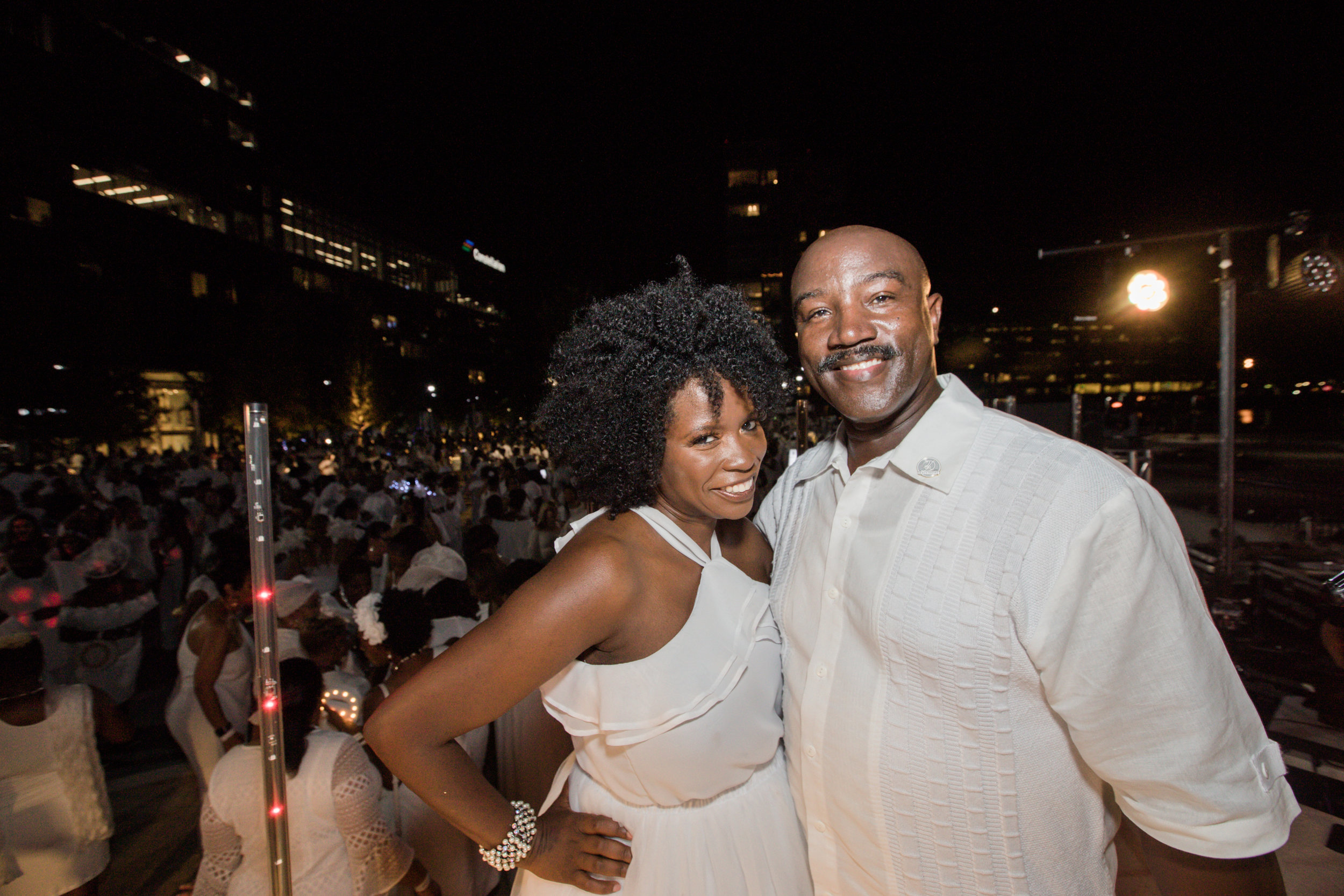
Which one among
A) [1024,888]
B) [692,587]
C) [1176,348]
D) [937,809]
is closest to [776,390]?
[692,587]

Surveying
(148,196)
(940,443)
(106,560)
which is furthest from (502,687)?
(148,196)

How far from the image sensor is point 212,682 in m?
3.60

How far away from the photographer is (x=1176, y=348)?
2173 inches

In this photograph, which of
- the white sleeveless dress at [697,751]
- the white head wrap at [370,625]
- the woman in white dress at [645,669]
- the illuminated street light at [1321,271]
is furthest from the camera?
the illuminated street light at [1321,271]

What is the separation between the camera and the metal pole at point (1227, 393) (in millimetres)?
6168

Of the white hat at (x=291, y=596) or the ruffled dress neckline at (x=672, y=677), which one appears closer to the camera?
the ruffled dress neckline at (x=672, y=677)

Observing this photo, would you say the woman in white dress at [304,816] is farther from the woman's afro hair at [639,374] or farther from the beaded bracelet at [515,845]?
the woman's afro hair at [639,374]

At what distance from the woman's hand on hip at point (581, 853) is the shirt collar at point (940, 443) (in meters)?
1.25

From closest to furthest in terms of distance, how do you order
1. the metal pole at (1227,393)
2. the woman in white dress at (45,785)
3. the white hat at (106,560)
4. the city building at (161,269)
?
1. the woman in white dress at (45,785)
2. the white hat at (106,560)
3. the metal pole at (1227,393)
4. the city building at (161,269)

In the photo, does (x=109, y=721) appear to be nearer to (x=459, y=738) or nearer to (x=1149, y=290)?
(x=459, y=738)

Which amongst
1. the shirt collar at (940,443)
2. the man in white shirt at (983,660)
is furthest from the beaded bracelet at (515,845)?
the shirt collar at (940,443)

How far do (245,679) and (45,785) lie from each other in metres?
0.99

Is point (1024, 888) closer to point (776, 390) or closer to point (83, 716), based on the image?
point (776, 390)

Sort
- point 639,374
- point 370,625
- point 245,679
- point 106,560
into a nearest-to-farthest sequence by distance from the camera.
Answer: point 639,374
point 370,625
point 245,679
point 106,560
